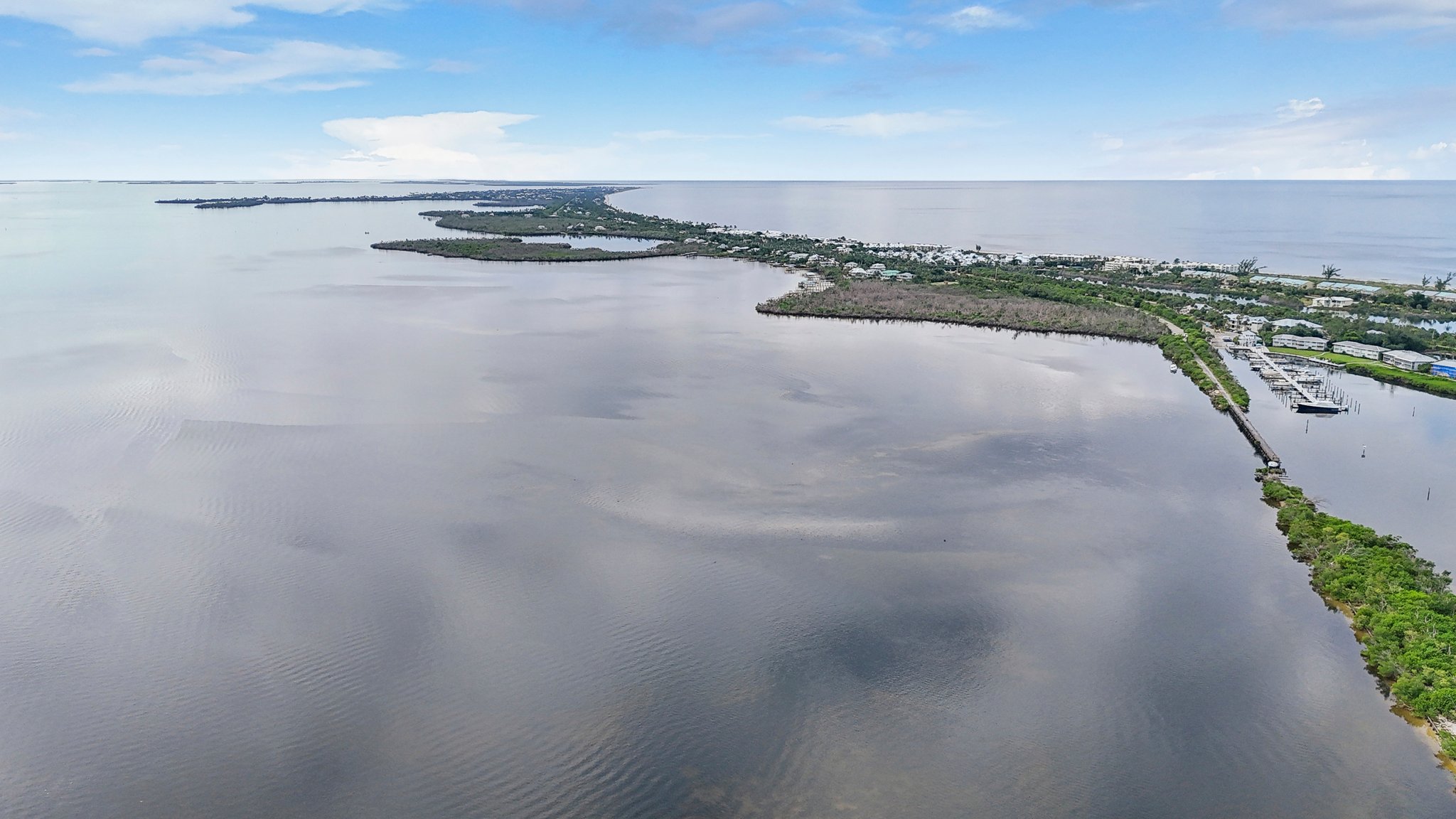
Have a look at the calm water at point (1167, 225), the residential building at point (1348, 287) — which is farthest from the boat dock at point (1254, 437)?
the calm water at point (1167, 225)

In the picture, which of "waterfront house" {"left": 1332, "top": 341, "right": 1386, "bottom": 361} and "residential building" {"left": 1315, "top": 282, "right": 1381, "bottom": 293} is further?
"residential building" {"left": 1315, "top": 282, "right": 1381, "bottom": 293}

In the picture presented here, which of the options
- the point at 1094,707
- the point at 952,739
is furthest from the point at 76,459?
the point at 1094,707

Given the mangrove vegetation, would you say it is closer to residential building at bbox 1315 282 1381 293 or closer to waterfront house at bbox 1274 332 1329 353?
waterfront house at bbox 1274 332 1329 353

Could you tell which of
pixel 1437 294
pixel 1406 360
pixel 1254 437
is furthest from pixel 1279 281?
pixel 1254 437

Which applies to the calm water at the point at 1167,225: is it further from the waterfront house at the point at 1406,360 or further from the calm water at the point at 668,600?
the calm water at the point at 668,600

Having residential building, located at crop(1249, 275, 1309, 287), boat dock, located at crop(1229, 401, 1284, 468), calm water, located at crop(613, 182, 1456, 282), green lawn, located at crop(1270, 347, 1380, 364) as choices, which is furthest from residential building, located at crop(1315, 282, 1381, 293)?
boat dock, located at crop(1229, 401, 1284, 468)

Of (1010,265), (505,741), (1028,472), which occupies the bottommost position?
(505,741)

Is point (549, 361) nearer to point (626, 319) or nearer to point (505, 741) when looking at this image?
point (626, 319)
